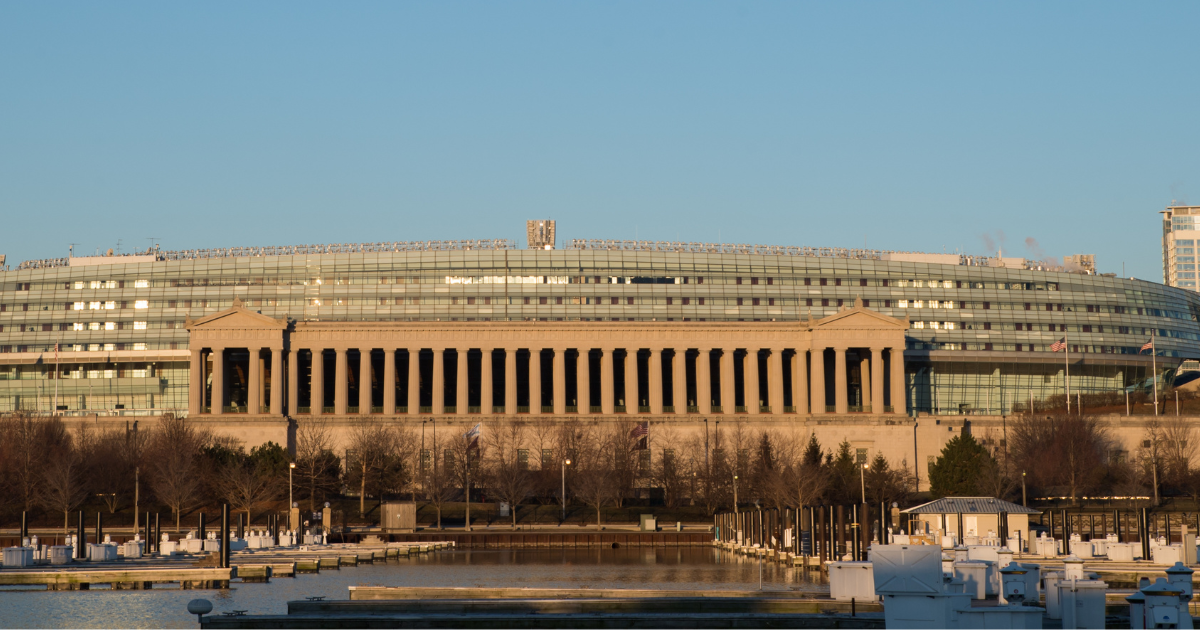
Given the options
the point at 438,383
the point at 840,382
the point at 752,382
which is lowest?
the point at 840,382

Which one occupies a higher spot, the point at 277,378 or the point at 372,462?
the point at 277,378

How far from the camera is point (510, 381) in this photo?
159625 mm

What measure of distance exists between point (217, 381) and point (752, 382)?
59932mm

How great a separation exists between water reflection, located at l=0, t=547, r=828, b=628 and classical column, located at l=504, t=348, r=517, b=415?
66.0 metres

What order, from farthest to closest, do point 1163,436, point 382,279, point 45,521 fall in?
point 382,279 → point 1163,436 → point 45,521

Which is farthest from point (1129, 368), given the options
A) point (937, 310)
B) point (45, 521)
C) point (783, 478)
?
point (45, 521)

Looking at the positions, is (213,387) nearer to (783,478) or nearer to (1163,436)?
(783,478)

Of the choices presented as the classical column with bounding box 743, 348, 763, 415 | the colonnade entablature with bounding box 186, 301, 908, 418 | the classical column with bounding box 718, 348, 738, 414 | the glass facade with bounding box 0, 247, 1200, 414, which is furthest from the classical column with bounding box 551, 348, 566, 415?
the classical column with bounding box 743, 348, 763, 415

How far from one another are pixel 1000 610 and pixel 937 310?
148725 mm

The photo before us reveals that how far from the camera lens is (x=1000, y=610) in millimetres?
32719

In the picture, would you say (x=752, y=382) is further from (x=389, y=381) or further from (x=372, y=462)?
(x=372, y=462)

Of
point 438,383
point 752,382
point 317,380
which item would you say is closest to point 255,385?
point 317,380

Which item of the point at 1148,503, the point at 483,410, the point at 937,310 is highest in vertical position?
the point at 937,310

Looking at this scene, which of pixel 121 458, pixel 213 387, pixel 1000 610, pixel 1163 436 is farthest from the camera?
pixel 213 387
